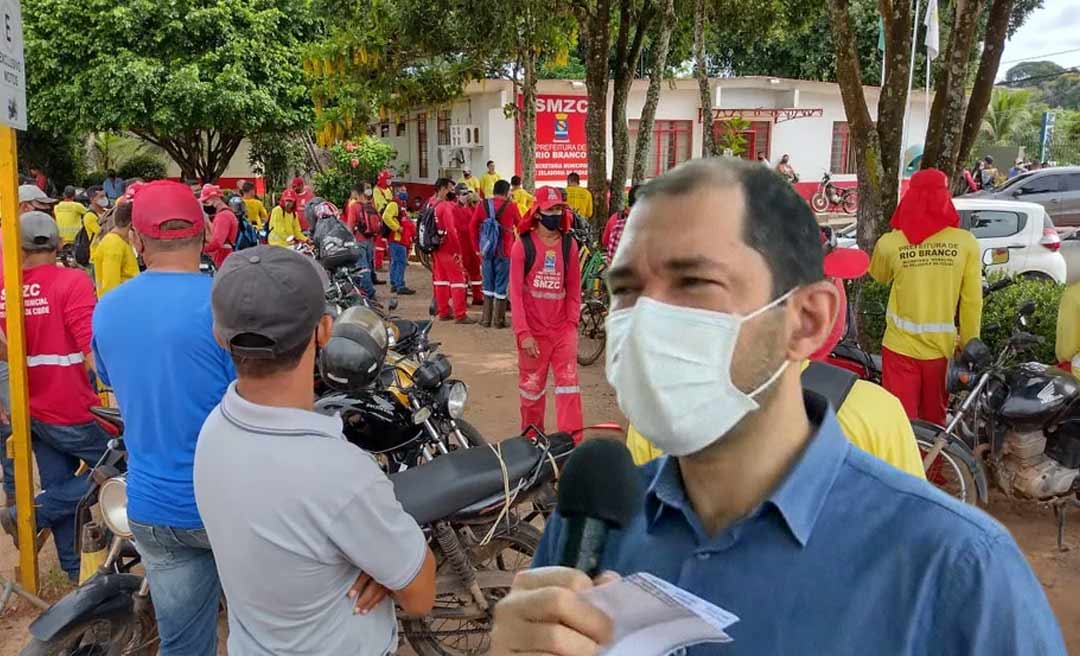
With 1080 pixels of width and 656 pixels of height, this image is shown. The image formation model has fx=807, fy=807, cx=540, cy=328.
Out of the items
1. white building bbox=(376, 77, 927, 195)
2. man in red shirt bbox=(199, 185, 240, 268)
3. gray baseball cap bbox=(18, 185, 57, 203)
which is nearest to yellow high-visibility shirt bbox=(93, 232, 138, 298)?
gray baseball cap bbox=(18, 185, 57, 203)

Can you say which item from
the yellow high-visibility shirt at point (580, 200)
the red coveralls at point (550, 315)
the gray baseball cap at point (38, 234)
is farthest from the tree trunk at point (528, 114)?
the gray baseball cap at point (38, 234)

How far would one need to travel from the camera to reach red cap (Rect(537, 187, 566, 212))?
5.94 meters

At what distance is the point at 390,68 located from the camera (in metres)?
14.7

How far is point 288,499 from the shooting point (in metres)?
1.87

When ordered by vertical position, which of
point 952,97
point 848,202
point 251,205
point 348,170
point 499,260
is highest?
point 348,170

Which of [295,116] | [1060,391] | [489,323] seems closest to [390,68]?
[489,323]

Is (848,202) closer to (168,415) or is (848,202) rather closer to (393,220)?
(393,220)

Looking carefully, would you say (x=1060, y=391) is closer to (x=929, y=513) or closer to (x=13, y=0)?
(x=929, y=513)

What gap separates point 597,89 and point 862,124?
208 inches

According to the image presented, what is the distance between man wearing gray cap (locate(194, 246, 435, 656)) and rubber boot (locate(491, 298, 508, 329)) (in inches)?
339

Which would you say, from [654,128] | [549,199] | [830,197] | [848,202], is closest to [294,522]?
[549,199]

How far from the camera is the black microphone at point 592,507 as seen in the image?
1248 millimetres

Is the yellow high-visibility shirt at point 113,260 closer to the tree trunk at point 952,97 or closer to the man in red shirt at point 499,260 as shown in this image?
the man in red shirt at point 499,260

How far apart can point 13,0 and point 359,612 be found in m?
3.52
